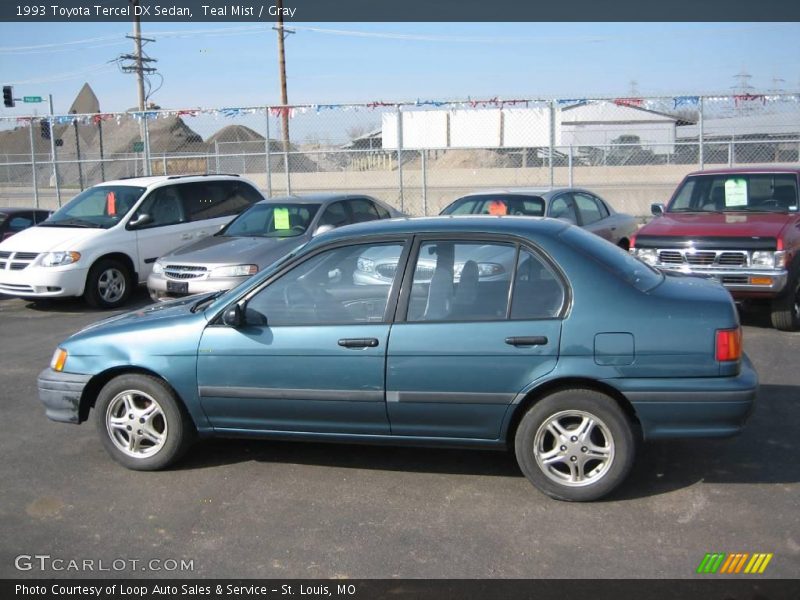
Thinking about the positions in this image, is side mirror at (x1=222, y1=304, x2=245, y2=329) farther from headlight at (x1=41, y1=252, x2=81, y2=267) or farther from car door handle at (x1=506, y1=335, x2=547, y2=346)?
headlight at (x1=41, y1=252, x2=81, y2=267)

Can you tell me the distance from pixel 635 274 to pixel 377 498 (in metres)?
1.99

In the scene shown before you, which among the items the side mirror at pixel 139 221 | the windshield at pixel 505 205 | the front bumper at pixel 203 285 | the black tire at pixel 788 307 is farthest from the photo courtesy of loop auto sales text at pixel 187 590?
the side mirror at pixel 139 221

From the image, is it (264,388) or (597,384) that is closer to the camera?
(597,384)

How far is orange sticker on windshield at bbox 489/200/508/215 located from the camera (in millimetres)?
10695

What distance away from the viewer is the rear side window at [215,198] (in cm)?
1212

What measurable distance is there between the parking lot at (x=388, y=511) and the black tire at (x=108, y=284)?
5.38 metres

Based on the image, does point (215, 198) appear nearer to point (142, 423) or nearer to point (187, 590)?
point (142, 423)

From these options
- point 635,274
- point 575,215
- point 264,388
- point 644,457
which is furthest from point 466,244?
point 575,215

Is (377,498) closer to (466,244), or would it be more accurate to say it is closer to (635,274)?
(466,244)

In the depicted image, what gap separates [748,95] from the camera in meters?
14.3

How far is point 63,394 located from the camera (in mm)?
5152

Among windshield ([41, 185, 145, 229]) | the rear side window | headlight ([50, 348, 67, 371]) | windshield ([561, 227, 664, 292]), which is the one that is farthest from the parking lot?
the rear side window

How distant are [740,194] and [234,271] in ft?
19.6

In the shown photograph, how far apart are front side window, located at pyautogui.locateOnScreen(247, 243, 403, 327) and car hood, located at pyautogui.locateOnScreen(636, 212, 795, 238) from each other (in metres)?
5.06
